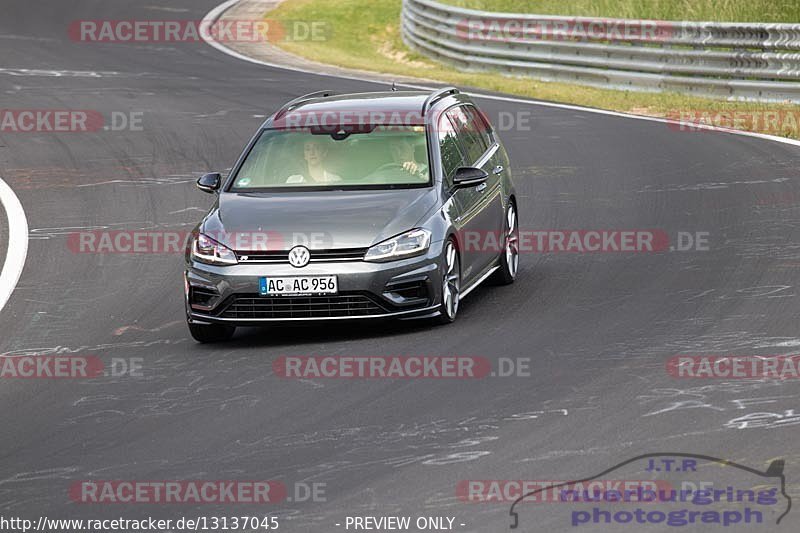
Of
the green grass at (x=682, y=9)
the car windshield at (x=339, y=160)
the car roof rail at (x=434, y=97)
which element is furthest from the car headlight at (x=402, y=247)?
the green grass at (x=682, y=9)

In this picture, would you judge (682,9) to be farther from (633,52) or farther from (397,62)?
(397,62)

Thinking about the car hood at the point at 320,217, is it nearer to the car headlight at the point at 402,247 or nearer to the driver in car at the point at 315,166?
the car headlight at the point at 402,247

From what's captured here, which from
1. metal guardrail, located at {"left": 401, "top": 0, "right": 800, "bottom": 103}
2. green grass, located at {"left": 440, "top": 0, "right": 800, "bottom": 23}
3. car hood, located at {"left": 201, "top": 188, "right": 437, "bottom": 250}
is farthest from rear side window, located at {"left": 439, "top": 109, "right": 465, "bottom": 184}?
green grass, located at {"left": 440, "top": 0, "right": 800, "bottom": 23}

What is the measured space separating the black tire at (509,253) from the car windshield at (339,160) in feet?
4.33

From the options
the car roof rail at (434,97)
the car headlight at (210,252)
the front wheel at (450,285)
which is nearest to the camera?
the car headlight at (210,252)

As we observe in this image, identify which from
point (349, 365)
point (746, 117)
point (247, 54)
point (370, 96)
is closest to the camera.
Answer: point (349, 365)

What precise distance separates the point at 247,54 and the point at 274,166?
2103 cm

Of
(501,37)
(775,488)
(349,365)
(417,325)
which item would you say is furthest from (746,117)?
(775,488)

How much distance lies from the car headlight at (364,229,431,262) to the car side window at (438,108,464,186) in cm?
89

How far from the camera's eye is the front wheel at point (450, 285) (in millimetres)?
11281

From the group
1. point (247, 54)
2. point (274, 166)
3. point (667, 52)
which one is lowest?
point (247, 54)

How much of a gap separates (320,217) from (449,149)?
163 centimetres

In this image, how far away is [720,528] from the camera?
6.77 meters

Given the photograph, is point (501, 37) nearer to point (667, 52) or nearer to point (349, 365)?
point (667, 52)
